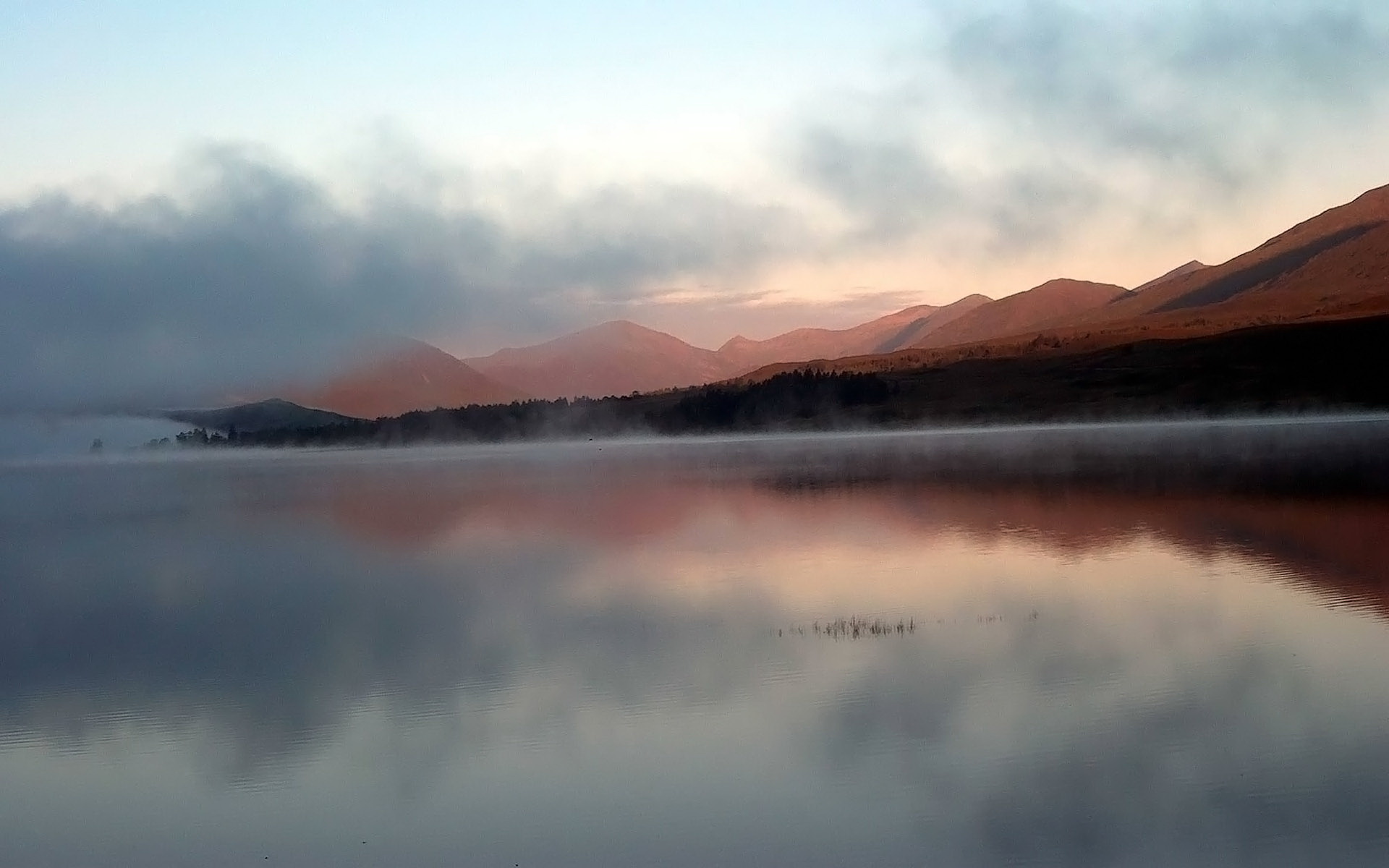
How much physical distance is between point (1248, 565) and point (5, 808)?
1780cm

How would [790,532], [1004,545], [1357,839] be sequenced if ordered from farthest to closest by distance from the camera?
[790,532]
[1004,545]
[1357,839]

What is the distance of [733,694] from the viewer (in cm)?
1318

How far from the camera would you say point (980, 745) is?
11.0 m

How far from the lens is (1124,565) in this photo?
2073 cm

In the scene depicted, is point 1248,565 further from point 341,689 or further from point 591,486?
point 591,486

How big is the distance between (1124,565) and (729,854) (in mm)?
13861

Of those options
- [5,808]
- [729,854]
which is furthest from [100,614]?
[729,854]

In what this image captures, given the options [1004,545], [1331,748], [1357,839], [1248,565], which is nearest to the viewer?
[1357,839]

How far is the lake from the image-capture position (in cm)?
937

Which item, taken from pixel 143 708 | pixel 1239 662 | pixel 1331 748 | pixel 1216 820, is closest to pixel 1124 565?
pixel 1239 662

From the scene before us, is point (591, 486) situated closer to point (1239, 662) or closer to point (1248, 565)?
point (1248, 565)

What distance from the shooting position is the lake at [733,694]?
9.37m

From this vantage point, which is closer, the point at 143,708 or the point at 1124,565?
the point at 143,708

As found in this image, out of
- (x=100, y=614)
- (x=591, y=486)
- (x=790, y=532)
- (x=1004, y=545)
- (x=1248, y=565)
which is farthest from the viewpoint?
(x=591, y=486)
